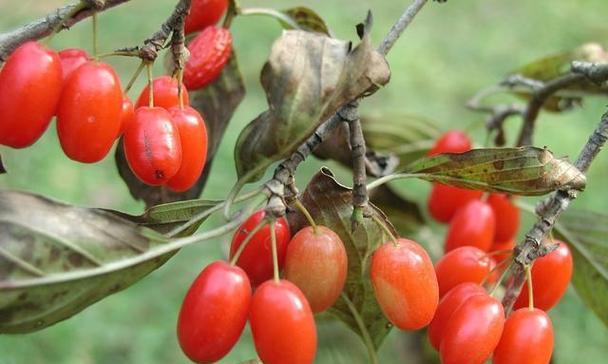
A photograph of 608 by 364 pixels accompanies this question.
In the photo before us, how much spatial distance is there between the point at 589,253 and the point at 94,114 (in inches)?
31.1

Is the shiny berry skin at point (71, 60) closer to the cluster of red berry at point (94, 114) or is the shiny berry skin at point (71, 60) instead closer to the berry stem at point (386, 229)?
the cluster of red berry at point (94, 114)

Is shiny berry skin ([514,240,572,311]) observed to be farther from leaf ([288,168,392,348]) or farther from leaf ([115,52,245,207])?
leaf ([115,52,245,207])

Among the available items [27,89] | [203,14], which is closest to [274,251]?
[27,89]

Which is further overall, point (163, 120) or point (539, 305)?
point (539, 305)

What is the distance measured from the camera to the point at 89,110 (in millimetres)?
830

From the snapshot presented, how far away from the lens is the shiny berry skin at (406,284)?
0.87 meters

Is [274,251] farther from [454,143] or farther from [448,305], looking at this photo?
[454,143]

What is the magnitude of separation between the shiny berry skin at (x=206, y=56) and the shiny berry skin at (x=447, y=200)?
18.5 inches

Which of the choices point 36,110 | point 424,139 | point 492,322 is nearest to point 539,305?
point 492,322

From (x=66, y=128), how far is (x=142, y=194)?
0.41 metres

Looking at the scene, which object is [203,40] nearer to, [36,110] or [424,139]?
[36,110]

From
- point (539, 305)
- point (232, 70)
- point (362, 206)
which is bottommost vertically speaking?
point (539, 305)

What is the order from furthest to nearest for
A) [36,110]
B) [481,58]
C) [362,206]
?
[481,58]
[362,206]
[36,110]

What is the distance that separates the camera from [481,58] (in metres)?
4.16
